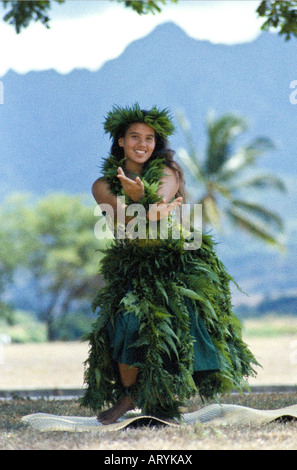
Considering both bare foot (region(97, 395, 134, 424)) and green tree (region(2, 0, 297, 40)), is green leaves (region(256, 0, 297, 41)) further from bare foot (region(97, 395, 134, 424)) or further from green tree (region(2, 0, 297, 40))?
bare foot (region(97, 395, 134, 424))

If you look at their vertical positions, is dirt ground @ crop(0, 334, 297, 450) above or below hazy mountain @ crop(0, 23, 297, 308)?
below

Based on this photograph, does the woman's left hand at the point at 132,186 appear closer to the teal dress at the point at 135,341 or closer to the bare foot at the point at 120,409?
the teal dress at the point at 135,341

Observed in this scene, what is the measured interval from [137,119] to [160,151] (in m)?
0.25

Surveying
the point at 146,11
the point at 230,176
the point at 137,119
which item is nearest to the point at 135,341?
the point at 137,119

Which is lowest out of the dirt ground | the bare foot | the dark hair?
the dirt ground

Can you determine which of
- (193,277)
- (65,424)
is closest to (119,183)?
(193,277)

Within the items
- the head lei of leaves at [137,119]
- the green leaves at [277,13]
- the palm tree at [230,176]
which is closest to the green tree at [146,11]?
the green leaves at [277,13]

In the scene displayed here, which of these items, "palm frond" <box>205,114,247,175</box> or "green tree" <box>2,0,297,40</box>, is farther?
"palm frond" <box>205,114,247,175</box>

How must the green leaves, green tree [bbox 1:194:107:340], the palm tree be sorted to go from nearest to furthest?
the green leaves, the palm tree, green tree [bbox 1:194:107:340]

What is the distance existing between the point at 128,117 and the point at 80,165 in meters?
79.8

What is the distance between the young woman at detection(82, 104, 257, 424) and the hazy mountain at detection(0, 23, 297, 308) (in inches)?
2503

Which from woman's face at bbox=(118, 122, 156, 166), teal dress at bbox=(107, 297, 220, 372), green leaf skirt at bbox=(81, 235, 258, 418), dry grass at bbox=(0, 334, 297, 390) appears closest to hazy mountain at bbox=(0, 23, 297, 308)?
dry grass at bbox=(0, 334, 297, 390)

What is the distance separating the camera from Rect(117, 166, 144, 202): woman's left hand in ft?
12.3

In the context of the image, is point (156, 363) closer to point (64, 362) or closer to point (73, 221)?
point (64, 362)
